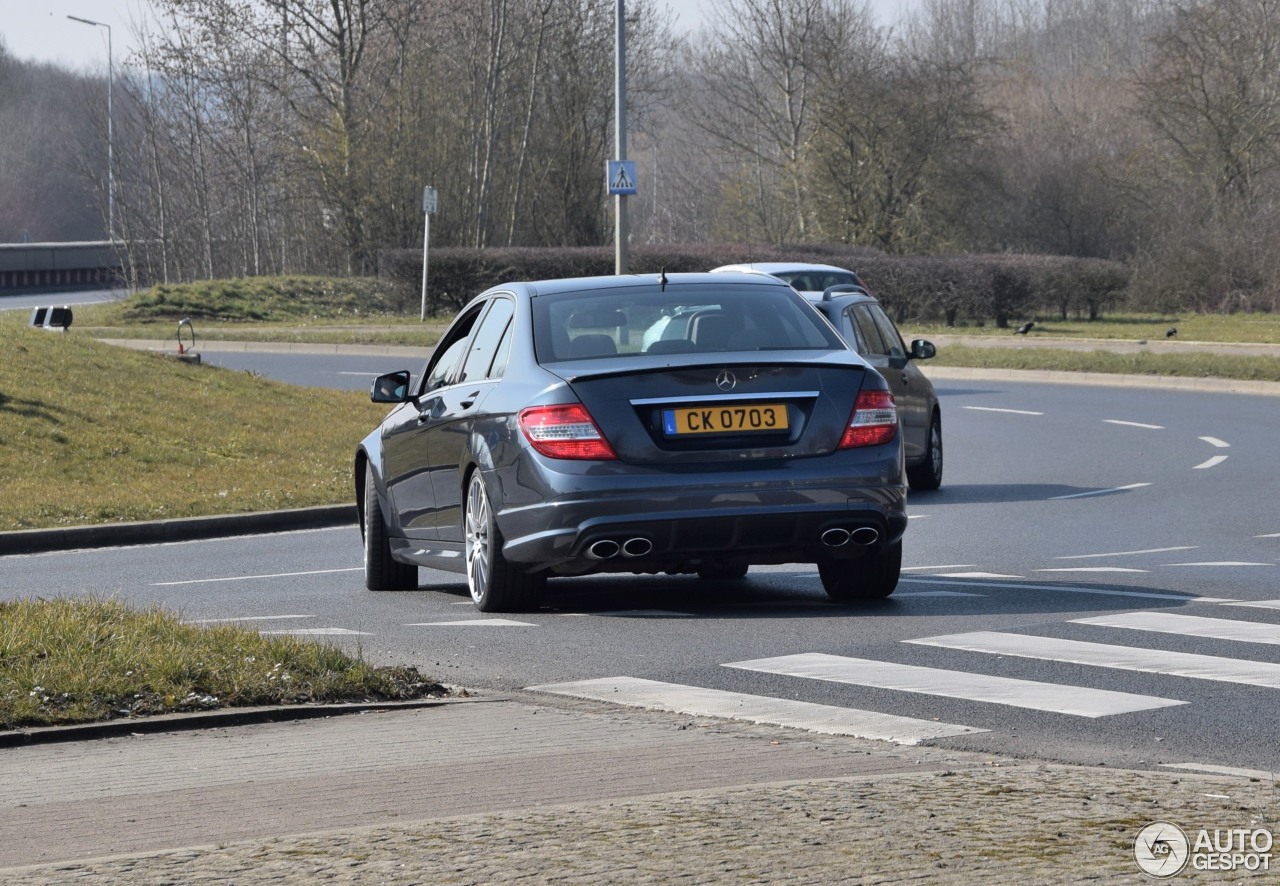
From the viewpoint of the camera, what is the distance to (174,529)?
14.7 metres

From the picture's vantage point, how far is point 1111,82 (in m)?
79.8

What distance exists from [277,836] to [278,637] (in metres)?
3.26

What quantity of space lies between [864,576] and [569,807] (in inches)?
191

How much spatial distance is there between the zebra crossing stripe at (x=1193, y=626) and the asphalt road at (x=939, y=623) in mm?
24

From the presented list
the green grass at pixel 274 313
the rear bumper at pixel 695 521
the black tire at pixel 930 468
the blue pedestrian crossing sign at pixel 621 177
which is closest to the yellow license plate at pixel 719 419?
the rear bumper at pixel 695 521

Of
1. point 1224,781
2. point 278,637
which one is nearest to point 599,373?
point 278,637

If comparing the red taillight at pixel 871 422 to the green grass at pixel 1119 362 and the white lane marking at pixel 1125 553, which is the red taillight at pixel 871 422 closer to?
the white lane marking at pixel 1125 553

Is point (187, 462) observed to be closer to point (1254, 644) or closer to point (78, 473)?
point (78, 473)

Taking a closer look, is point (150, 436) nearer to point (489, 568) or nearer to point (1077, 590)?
point (489, 568)

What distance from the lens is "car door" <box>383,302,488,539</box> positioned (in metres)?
10.2

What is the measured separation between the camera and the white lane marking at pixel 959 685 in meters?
6.75

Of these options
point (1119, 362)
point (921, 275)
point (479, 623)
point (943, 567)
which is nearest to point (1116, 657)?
point (479, 623)

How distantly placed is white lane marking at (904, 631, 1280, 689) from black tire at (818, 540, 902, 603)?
1109 mm

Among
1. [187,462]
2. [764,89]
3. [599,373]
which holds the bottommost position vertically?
[187,462]
